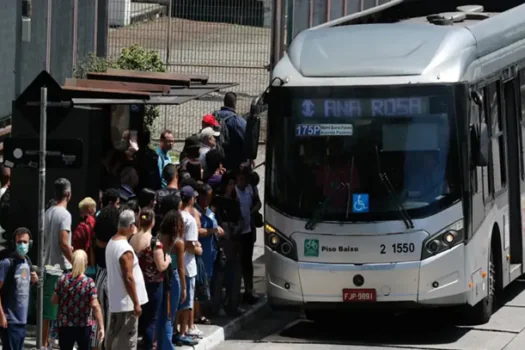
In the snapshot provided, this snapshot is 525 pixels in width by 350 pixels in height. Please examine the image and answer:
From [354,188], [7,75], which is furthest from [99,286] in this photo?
[7,75]

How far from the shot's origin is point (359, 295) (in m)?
14.7

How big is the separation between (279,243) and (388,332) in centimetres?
Result: 191

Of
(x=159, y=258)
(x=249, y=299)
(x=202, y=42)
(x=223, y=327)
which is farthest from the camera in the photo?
(x=202, y=42)

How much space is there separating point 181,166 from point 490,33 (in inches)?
168

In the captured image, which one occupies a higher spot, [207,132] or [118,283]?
[207,132]

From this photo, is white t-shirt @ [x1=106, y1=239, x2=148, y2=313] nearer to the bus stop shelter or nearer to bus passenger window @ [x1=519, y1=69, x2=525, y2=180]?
the bus stop shelter

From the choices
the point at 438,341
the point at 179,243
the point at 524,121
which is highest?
the point at 524,121

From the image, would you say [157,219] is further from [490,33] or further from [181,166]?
[490,33]

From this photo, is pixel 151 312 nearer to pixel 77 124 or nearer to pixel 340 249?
pixel 340 249

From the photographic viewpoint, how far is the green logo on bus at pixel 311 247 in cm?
1487

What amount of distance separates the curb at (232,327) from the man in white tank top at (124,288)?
1721 mm

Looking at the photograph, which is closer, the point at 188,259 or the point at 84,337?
the point at 84,337

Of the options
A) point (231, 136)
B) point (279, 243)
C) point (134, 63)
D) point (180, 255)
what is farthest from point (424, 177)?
point (134, 63)

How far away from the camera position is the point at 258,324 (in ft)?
54.0
